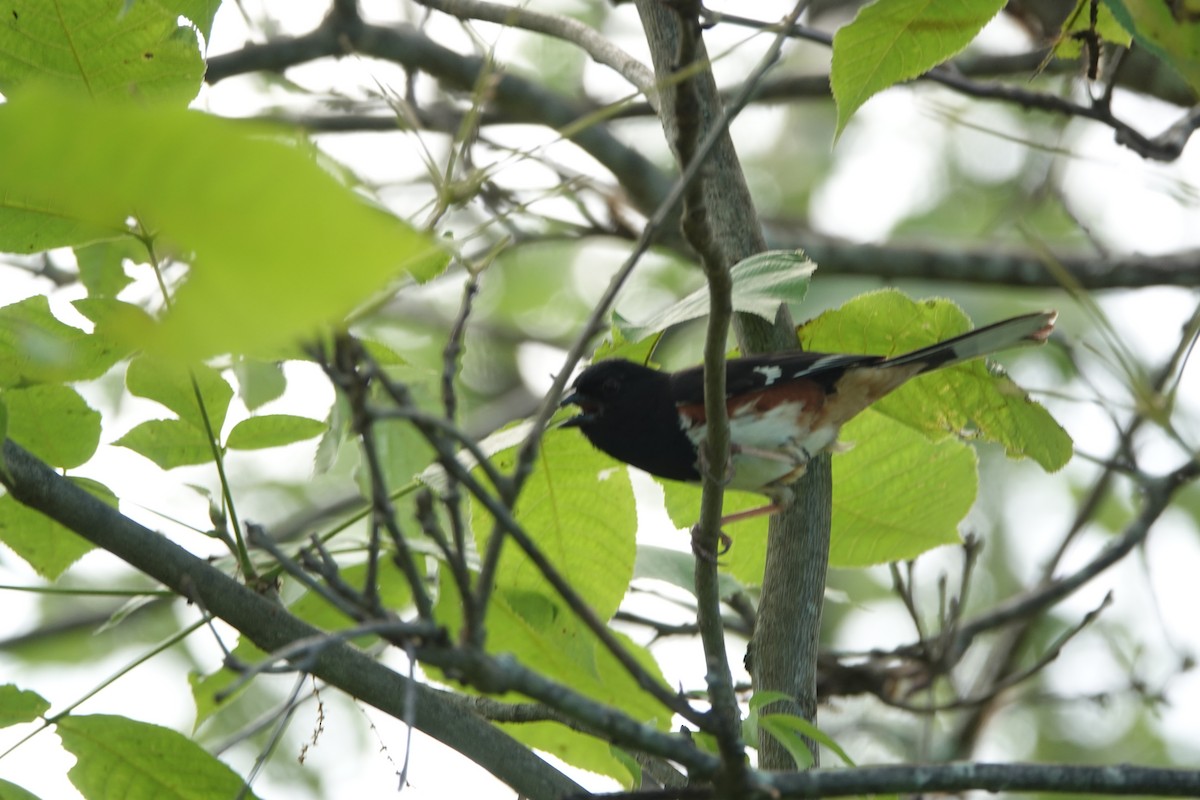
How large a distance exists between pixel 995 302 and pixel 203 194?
808 centimetres

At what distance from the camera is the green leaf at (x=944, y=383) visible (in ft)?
9.24

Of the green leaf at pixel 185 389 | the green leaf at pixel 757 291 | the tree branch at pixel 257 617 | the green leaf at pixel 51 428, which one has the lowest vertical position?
the tree branch at pixel 257 617

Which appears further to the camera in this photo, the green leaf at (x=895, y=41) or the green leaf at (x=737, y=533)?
the green leaf at (x=737, y=533)

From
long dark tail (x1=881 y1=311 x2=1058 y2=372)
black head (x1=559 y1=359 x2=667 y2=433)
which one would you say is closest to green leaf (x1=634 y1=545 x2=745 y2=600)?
long dark tail (x1=881 y1=311 x2=1058 y2=372)

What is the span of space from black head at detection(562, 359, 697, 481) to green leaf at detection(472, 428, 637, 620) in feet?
3.07

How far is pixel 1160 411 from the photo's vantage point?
6.29ft

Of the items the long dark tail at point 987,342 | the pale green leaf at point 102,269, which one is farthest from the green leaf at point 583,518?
the pale green leaf at point 102,269

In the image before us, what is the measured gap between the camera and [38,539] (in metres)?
2.76

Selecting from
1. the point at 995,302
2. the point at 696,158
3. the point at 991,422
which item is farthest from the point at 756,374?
the point at 995,302

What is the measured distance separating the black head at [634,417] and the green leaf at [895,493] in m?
0.67

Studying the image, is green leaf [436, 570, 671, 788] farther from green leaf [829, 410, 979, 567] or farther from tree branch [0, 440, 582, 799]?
green leaf [829, 410, 979, 567]

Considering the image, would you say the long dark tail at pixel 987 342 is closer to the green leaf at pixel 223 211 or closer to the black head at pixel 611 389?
the black head at pixel 611 389

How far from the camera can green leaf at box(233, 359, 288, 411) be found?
3242 mm

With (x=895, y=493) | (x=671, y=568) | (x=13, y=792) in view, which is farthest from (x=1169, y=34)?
(x=13, y=792)
